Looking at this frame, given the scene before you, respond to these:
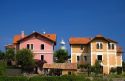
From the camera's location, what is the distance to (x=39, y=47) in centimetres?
7744

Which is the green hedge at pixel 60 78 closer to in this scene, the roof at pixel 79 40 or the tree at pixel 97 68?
the tree at pixel 97 68

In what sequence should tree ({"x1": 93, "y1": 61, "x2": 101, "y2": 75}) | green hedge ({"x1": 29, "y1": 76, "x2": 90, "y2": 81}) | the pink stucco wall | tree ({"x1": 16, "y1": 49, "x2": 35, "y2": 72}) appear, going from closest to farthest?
1. green hedge ({"x1": 29, "y1": 76, "x2": 90, "y2": 81})
2. tree ({"x1": 16, "y1": 49, "x2": 35, "y2": 72})
3. tree ({"x1": 93, "y1": 61, "x2": 101, "y2": 75})
4. the pink stucco wall

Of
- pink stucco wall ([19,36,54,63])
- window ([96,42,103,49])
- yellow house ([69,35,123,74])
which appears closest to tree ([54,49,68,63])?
yellow house ([69,35,123,74])

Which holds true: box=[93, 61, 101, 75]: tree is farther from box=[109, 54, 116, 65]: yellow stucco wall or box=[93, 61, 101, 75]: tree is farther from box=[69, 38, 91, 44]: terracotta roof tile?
box=[69, 38, 91, 44]: terracotta roof tile

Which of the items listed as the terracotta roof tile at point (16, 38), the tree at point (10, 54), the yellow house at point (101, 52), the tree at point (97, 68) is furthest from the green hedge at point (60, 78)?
the terracotta roof tile at point (16, 38)

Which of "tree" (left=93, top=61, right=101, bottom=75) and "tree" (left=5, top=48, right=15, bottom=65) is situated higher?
"tree" (left=5, top=48, right=15, bottom=65)

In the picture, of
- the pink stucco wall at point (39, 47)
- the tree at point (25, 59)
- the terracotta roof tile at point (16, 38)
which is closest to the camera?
the tree at point (25, 59)

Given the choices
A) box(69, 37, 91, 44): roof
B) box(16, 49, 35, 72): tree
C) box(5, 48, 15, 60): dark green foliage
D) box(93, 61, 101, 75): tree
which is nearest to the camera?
box(16, 49, 35, 72): tree

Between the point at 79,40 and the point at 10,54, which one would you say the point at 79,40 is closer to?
the point at 79,40

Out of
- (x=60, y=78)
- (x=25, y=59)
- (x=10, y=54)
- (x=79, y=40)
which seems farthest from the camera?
(x=10, y=54)

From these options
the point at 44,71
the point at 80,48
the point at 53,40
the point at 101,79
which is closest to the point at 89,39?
the point at 80,48

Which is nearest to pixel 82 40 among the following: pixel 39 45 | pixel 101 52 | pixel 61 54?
pixel 101 52

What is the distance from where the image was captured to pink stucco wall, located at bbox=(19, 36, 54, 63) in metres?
77.0

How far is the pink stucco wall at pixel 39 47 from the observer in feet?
253
